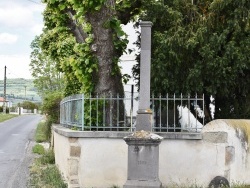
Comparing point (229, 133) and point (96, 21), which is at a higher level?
→ point (96, 21)

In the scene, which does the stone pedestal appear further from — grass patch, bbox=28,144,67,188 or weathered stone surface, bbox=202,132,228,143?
grass patch, bbox=28,144,67,188

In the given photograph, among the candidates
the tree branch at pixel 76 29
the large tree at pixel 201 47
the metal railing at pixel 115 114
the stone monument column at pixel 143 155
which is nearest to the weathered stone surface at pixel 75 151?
the metal railing at pixel 115 114

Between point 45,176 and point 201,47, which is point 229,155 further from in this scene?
point 45,176

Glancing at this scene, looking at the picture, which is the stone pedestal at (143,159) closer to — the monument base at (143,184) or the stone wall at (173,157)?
the monument base at (143,184)

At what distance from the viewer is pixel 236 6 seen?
10750mm

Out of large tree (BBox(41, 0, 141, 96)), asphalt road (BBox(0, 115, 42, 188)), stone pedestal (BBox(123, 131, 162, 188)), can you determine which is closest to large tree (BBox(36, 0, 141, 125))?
large tree (BBox(41, 0, 141, 96))

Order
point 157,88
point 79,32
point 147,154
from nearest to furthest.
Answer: point 147,154
point 157,88
point 79,32

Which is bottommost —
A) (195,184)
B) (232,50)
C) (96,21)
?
(195,184)

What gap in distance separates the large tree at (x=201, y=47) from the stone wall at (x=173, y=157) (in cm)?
165

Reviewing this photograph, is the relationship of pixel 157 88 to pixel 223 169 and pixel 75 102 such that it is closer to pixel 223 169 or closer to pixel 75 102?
pixel 75 102

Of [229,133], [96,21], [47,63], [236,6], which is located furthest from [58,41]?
[47,63]

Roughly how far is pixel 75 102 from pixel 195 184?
334cm

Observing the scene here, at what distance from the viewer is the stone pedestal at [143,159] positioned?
8148 mm

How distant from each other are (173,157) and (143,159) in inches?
57.5
